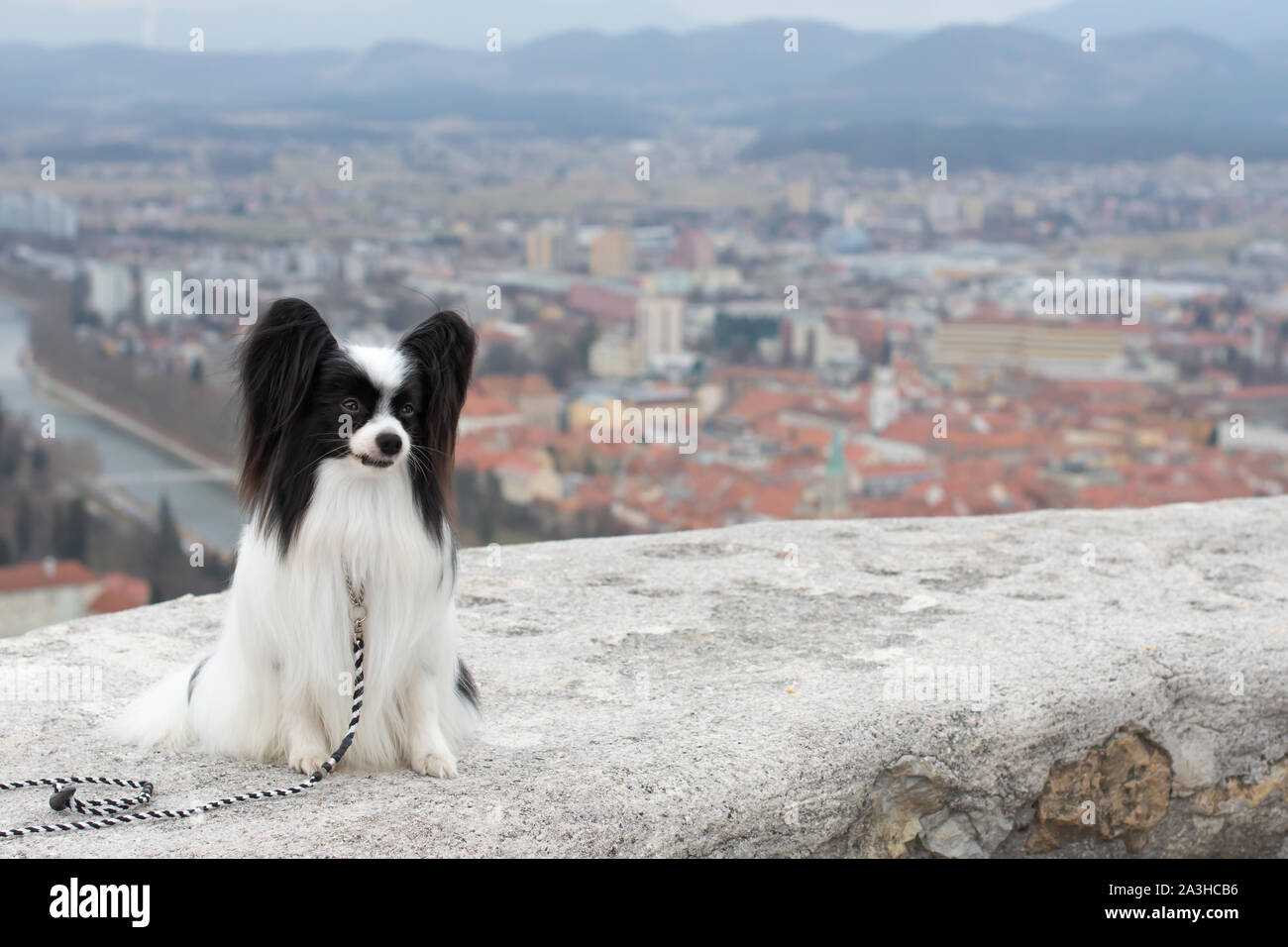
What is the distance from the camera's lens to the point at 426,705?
299cm

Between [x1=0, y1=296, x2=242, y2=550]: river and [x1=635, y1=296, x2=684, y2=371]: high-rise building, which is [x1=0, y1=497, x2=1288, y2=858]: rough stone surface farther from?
[x1=635, y1=296, x2=684, y2=371]: high-rise building

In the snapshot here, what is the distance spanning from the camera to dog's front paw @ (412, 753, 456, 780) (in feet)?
9.85

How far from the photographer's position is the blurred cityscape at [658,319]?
29.0m

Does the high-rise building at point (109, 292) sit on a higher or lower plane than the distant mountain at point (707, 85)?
lower

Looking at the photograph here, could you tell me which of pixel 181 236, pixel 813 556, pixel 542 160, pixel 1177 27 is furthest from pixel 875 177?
pixel 813 556

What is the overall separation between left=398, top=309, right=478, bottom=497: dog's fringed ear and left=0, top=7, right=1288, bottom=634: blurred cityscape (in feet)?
23.9

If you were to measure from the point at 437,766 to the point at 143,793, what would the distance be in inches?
25.0

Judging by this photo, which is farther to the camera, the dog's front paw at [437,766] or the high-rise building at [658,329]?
the high-rise building at [658,329]

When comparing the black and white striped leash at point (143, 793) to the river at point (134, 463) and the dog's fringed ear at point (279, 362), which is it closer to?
the dog's fringed ear at point (279, 362)

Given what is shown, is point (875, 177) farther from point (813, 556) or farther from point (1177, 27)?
point (813, 556)

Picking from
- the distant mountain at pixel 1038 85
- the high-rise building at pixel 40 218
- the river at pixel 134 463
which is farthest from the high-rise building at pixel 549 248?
the distant mountain at pixel 1038 85

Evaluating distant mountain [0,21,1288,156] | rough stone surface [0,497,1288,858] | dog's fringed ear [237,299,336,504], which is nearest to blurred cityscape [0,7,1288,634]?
distant mountain [0,21,1288,156]

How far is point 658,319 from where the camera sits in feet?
142

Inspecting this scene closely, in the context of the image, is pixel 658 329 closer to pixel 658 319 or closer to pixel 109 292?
pixel 658 319
